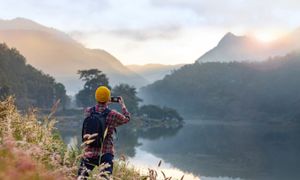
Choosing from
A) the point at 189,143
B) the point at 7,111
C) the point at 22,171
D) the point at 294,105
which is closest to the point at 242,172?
the point at 189,143

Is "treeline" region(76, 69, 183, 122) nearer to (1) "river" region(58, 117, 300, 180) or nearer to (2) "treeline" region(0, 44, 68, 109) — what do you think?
(2) "treeline" region(0, 44, 68, 109)

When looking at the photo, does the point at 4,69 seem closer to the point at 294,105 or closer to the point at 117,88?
the point at 117,88

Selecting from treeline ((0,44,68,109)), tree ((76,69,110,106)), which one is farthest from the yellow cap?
tree ((76,69,110,106))

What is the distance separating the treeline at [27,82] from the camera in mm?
102625

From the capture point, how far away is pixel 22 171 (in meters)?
1.96

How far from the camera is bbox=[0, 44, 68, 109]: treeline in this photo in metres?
103

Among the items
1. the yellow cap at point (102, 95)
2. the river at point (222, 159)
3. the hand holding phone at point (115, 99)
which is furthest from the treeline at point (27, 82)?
the yellow cap at point (102, 95)

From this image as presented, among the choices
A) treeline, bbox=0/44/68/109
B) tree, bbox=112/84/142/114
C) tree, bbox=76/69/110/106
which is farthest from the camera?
tree, bbox=112/84/142/114

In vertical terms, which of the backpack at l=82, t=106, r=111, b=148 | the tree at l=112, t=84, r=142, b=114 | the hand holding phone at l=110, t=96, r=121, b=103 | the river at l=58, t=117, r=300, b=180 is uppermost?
the tree at l=112, t=84, r=142, b=114

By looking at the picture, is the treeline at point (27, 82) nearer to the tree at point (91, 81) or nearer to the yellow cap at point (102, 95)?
the tree at point (91, 81)

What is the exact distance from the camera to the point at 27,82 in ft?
358

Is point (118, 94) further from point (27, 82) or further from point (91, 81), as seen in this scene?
point (27, 82)

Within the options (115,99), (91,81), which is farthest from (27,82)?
(115,99)

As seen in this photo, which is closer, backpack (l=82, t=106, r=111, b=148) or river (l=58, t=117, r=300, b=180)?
backpack (l=82, t=106, r=111, b=148)
